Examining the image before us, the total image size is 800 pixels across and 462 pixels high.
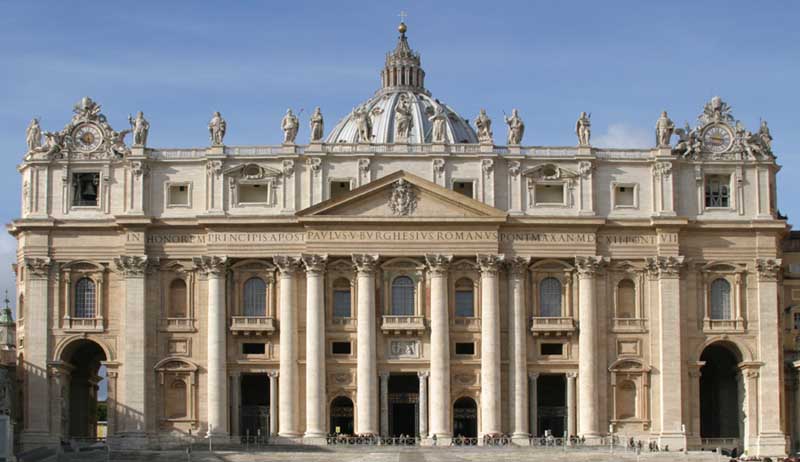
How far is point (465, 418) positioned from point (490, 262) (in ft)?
30.7

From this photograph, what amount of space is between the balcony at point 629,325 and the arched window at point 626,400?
120 inches

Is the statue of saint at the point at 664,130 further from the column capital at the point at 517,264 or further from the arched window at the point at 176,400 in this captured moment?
Result: the arched window at the point at 176,400

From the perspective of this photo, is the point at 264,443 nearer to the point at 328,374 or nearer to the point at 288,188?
the point at 328,374

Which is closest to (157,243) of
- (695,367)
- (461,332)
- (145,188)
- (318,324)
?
(145,188)

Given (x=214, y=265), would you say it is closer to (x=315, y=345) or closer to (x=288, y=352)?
(x=288, y=352)

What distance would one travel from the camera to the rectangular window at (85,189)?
98562 mm

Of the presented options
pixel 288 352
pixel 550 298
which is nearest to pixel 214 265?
pixel 288 352

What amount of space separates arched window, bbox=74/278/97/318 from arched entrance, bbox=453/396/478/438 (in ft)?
72.8

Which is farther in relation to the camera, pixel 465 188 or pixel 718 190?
pixel 718 190

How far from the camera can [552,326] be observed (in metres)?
95.8

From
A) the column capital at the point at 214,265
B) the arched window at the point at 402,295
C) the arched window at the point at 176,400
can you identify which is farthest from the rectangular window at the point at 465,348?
the arched window at the point at 176,400

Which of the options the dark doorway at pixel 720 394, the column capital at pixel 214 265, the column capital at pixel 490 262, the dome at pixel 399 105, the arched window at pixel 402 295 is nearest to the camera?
the column capital at pixel 490 262

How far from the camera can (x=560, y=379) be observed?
98.3 m

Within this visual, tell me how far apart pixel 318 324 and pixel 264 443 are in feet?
24.5
